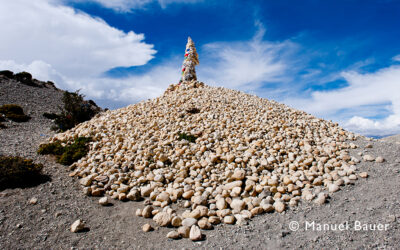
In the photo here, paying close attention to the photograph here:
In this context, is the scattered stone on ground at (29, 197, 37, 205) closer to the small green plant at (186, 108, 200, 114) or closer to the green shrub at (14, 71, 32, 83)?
the small green plant at (186, 108, 200, 114)

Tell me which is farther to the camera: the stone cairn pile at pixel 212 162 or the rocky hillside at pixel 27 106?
the rocky hillside at pixel 27 106

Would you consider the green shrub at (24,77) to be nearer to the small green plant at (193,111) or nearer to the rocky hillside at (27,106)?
the rocky hillside at (27,106)

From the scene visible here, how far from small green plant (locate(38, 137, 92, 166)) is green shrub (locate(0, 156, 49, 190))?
1049mm

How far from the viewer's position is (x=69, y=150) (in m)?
7.88

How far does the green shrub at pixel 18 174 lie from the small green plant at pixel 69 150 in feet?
3.44

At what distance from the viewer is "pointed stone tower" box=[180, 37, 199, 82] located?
15.5 metres

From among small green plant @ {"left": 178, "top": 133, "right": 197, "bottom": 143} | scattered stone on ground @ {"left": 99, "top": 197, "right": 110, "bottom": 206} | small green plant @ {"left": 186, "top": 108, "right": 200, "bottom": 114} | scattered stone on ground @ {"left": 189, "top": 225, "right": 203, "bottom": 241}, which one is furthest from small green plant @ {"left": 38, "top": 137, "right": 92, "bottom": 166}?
scattered stone on ground @ {"left": 189, "top": 225, "right": 203, "bottom": 241}

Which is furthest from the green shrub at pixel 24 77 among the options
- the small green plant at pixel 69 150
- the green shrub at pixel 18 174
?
the green shrub at pixel 18 174

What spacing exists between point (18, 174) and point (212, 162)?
5.42 m

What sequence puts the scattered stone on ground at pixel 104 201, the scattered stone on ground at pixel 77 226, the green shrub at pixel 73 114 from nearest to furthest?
1. the scattered stone on ground at pixel 77 226
2. the scattered stone on ground at pixel 104 201
3. the green shrub at pixel 73 114

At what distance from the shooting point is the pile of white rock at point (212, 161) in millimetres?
4801

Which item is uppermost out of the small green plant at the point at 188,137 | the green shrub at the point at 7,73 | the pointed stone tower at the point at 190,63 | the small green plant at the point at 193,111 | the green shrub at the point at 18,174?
the green shrub at the point at 7,73

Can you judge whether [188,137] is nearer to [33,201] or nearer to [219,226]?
[219,226]

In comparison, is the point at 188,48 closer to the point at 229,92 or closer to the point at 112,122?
the point at 229,92
